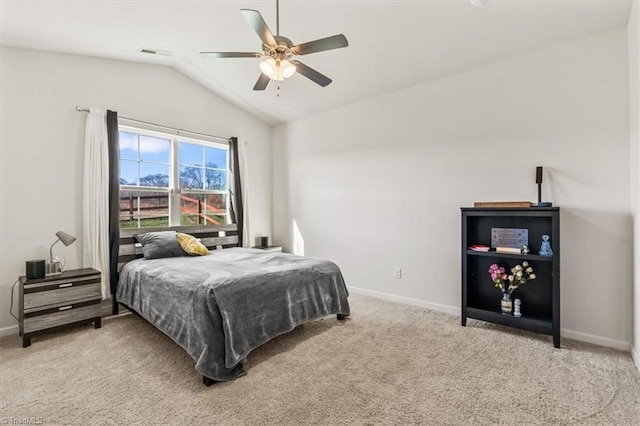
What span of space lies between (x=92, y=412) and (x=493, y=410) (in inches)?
95.2

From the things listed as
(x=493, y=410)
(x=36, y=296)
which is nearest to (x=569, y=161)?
(x=493, y=410)

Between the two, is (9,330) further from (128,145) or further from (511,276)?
(511,276)

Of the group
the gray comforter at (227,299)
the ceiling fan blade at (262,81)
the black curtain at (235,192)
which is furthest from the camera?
the black curtain at (235,192)

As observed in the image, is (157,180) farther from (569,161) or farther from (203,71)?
(569,161)

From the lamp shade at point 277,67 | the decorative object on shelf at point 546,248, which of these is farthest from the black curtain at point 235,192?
the decorative object on shelf at point 546,248

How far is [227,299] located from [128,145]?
2.89m

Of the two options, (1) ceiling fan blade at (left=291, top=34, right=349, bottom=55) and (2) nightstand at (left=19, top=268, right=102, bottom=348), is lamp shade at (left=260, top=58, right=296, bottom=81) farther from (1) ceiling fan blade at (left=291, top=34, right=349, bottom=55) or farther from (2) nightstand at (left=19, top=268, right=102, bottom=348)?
(2) nightstand at (left=19, top=268, right=102, bottom=348)

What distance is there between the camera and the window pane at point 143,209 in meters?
4.02

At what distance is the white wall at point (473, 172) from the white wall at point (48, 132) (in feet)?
8.11

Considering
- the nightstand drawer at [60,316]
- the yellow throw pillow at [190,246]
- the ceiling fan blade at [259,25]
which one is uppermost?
the ceiling fan blade at [259,25]

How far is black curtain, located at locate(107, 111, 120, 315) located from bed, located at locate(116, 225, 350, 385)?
0.11 metres

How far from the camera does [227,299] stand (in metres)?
2.35

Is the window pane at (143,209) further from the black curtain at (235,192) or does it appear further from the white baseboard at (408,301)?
the white baseboard at (408,301)

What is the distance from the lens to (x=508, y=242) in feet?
10.5
